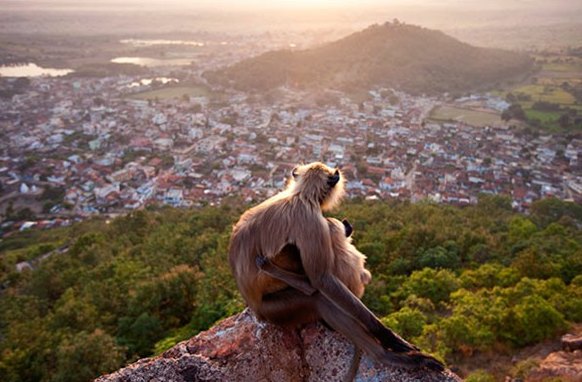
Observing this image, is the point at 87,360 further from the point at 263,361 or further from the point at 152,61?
Answer: the point at 152,61

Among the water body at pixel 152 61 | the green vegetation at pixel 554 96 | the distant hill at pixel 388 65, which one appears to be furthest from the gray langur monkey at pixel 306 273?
the water body at pixel 152 61

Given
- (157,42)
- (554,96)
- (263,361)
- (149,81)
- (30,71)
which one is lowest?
(149,81)

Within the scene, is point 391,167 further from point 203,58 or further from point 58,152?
point 203,58

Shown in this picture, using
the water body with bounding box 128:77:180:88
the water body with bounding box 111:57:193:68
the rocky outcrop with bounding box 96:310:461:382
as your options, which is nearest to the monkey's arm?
the rocky outcrop with bounding box 96:310:461:382

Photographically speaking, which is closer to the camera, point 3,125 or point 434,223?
point 434,223

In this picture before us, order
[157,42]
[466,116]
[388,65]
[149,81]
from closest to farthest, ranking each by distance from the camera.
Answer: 1. [466,116]
2. [388,65]
3. [149,81]
4. [157,42]

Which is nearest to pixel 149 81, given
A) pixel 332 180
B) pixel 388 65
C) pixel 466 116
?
pixel 388 65

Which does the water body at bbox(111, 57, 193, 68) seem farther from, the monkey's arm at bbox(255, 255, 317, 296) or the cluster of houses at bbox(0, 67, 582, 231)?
the monkey's arm at bbox(255, 255, 317, 296)

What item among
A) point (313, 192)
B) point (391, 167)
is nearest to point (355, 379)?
point (313, 192)
